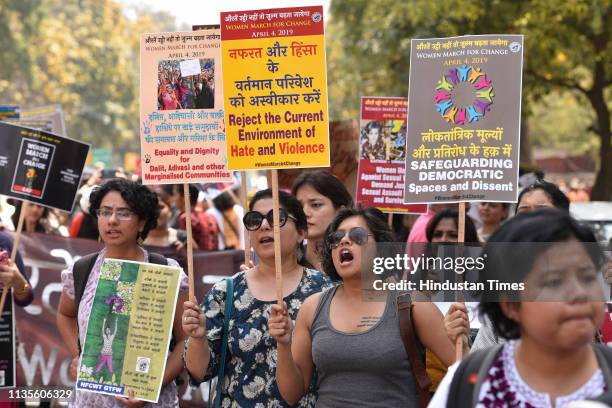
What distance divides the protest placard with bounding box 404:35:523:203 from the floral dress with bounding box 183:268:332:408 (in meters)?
0.86

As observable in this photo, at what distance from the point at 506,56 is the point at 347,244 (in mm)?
1100

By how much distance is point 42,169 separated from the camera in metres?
7.02

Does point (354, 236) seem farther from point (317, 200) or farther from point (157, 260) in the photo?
point (317, 200)

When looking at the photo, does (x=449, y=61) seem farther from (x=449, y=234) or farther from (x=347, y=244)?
(x=449, y=234)

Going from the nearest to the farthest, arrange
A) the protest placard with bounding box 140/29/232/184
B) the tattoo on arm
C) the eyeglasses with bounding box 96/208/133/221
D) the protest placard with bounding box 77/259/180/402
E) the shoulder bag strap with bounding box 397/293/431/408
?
the shoulder bag strap with bounding box 397/293/431/408 < the tattoo on arm < the protest placard with bounding box 77/259/180/402 < the protest placard with bounding box 140/29/232/184 < the eyeglasses with bounding box 96/208/133/221

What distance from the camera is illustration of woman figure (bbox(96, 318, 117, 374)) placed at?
536cm

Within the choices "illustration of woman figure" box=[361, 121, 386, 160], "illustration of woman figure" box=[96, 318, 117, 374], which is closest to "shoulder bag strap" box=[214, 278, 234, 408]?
"illustration of woman figure" box=[96, 318, 117, 374]

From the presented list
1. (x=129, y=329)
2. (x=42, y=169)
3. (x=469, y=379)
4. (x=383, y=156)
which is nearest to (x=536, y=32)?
(x=383, y=156)

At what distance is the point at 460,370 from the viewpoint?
3.06 m

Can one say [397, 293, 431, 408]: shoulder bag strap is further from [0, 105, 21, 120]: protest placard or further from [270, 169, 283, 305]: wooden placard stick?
[0, 105, 21, 120]: protest placard

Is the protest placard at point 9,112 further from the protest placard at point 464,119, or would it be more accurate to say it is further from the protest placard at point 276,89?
the protest placard at point 464,119

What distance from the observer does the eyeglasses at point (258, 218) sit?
5.39 meters

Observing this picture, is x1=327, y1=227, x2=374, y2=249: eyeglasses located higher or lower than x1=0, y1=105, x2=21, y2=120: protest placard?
lower

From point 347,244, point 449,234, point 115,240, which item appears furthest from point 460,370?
point 449,234
